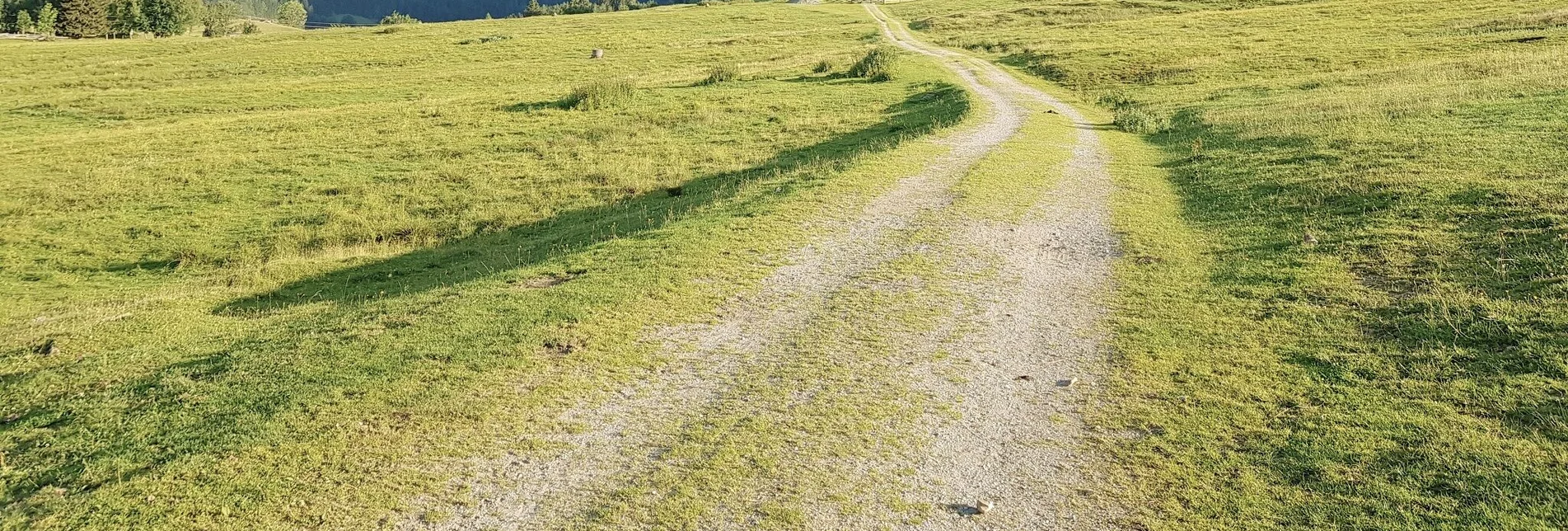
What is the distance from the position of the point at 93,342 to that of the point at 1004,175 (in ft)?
52.2

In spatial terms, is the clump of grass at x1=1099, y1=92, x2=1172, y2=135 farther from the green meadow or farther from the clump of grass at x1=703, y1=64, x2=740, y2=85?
the clump of grass at x1=703, y1=64, x2=740, y2=85

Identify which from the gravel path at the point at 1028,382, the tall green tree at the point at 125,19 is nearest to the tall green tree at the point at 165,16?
the tall green tree at the point at 125,19

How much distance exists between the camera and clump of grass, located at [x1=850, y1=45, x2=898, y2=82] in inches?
1585

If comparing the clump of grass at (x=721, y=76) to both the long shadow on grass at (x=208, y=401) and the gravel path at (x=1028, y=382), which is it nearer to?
the gravel path at (x=1028, y=382)

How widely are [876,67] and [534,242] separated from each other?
91.2 feet

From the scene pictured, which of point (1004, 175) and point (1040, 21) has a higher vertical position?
point (1040, 21)

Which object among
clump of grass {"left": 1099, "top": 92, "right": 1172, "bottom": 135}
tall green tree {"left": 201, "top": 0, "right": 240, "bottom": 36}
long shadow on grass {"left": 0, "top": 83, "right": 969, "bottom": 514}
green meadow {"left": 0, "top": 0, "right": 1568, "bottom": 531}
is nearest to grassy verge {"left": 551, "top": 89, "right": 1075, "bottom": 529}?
green meadow {"left": 0, "top": 0, "right": 1568, "bottom": 531}

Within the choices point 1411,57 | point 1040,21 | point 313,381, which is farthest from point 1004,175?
point 1040,21

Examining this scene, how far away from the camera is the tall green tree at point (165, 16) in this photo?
104 metres

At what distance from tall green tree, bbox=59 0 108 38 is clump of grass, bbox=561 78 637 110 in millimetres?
101539

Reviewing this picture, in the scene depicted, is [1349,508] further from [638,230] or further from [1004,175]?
[1004,175]

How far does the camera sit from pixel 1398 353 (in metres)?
8.54

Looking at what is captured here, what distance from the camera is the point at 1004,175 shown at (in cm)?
1797

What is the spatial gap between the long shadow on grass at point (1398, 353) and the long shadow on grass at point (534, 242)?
9.86m
